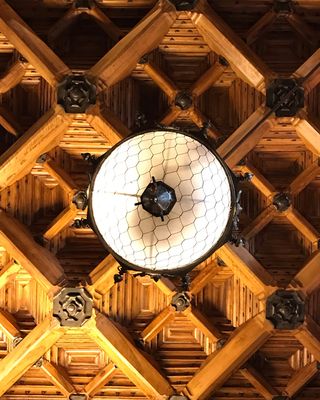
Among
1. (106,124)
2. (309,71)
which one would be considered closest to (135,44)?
(106,124)

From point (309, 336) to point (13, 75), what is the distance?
8.83 ft

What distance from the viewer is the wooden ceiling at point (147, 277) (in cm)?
516

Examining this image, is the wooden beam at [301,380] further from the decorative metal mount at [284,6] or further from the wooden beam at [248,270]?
the decorative metal mount at [284,6]

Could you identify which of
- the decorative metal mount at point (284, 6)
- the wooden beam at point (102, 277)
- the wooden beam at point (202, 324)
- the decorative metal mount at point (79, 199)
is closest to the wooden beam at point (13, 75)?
the decorative metal mount at point (79, 199)

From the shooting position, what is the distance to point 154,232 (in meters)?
3.36

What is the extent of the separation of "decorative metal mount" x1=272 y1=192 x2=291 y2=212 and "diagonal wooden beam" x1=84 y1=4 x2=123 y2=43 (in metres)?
1.58

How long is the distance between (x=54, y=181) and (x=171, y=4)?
159 cm

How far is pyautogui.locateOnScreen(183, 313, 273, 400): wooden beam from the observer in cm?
509

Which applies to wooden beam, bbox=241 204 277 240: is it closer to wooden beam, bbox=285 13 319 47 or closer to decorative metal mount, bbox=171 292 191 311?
decorative metal mount, bbox=171 292 191 311

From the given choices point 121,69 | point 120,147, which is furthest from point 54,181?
point 120,147

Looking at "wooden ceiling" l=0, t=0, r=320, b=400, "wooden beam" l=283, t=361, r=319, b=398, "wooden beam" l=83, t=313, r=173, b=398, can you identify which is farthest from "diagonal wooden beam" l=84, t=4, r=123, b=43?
"wooden beam" l=283, t=361, r=319, b=398

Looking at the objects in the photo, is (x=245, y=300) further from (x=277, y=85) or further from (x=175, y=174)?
(x=175, y=174)

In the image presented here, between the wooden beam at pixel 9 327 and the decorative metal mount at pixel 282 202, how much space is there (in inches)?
79.6

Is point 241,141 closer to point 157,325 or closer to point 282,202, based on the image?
point 282,202
